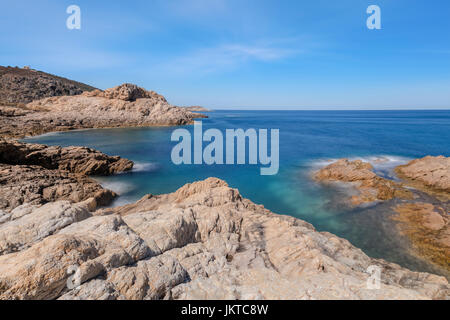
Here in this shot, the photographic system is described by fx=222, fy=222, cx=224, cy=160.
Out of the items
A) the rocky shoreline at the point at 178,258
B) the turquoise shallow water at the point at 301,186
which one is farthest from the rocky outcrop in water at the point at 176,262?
the turquoise shallow water at the point at 301,186

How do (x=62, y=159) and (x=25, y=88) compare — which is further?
(x=25, y=88)

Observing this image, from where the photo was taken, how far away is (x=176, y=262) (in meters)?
5.56

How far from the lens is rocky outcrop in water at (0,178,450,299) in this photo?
4109 millimetres

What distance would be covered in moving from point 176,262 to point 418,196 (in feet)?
68.8

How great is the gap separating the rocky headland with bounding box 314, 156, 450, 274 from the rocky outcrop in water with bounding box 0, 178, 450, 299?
5.37m

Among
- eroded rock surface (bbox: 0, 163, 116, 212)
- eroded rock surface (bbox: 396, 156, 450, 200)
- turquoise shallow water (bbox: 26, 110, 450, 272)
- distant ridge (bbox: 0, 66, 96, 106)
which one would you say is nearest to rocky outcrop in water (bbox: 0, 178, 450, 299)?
turquoise shallow water (bbox: 26, 110, 450, 272)

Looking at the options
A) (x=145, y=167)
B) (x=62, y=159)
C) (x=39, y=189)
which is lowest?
(x=145, y=167)

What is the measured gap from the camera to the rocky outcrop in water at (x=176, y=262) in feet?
13.5

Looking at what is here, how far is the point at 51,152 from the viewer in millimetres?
19703

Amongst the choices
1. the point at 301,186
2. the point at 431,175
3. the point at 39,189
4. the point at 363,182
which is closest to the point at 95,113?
the point at 39,189

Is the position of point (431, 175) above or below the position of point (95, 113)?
below

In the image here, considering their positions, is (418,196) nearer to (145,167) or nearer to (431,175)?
(431,175)

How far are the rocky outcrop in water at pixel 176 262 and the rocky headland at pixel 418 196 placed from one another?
211 inches
